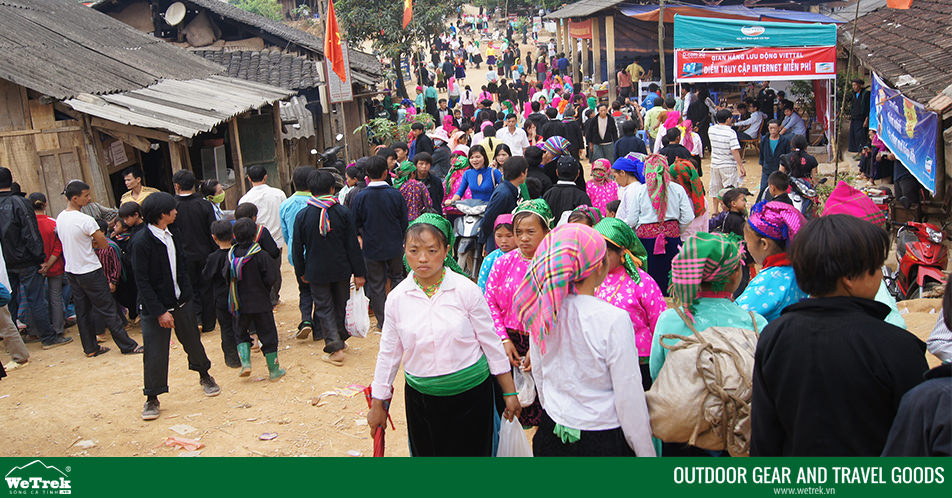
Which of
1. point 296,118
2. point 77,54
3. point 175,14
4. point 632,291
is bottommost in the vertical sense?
point 632,291

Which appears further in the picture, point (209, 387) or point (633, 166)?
point (633, 166)

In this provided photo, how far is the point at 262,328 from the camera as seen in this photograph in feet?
21.4

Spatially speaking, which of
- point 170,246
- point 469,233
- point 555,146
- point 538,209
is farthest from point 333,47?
point 538,209

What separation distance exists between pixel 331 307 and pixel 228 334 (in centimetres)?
92

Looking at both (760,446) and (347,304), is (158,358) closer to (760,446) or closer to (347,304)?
(347,304)

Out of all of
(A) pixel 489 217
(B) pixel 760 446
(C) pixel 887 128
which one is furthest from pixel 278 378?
A: (C) pixel 887 128

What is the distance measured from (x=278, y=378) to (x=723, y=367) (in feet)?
15.4

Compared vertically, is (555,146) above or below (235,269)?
above

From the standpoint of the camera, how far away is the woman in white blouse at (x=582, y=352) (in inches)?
119

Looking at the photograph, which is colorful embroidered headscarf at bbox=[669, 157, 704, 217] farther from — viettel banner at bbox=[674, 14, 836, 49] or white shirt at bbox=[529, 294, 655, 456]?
viettel banner at bbox=[674, 14, 836, 49]

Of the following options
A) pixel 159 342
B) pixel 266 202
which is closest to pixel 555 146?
pixel 266 202

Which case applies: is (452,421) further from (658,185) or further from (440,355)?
(658,185)

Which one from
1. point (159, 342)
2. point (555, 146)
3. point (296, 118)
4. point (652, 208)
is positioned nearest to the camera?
point (159, 342)

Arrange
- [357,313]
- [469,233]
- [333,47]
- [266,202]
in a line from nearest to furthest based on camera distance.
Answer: [357,313] → [469,233] → [266,202] → [333,47]
